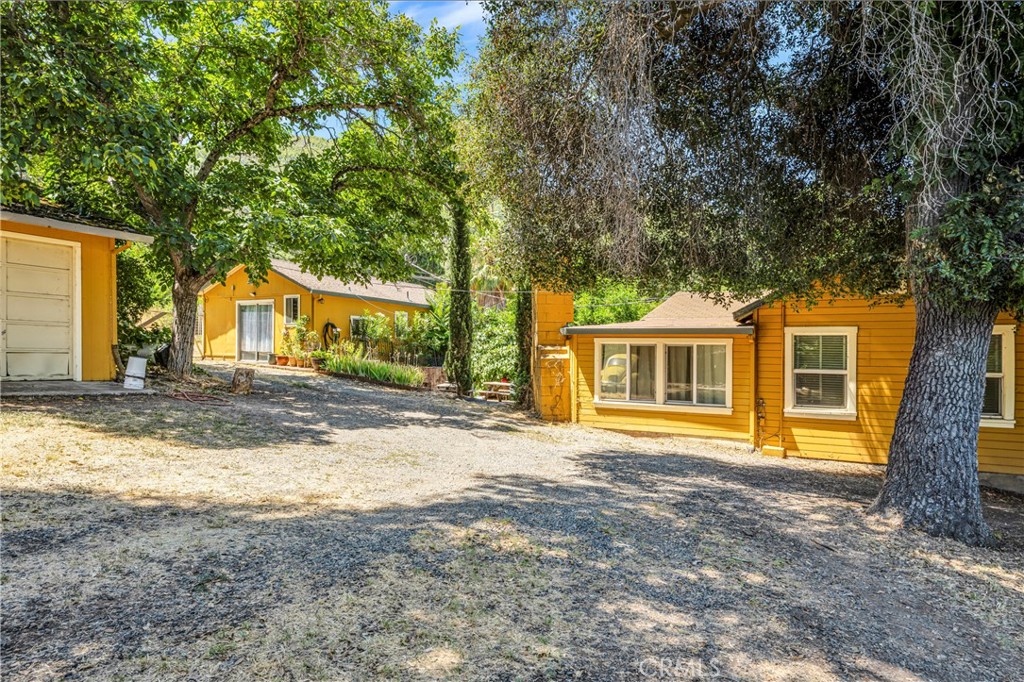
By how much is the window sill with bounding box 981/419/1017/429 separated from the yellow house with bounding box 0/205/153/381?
43.6ft

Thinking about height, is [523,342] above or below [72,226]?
below

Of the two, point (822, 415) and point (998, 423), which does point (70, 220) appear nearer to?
point (822, 415)

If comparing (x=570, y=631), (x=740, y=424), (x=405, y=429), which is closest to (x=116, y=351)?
(x=405, y=429)

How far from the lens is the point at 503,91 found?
7.07m

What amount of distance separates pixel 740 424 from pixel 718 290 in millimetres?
3303

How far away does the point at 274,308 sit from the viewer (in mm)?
19828

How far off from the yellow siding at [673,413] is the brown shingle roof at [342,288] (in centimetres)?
700

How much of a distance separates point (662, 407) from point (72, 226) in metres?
10.3

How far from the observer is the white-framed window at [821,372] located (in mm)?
9500

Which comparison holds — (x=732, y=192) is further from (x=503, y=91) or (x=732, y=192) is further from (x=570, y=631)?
(x=570, y=631)

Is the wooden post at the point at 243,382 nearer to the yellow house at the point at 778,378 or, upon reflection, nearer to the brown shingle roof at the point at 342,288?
the brown shingle roof at the point at 342,288

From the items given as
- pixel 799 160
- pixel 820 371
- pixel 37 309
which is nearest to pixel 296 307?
pixel 37 309

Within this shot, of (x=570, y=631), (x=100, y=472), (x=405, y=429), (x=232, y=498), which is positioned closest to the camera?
(x=570, y=631)

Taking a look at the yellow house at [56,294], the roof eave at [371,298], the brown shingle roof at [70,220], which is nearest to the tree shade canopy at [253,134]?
the brown shingle roof at [70,220]
